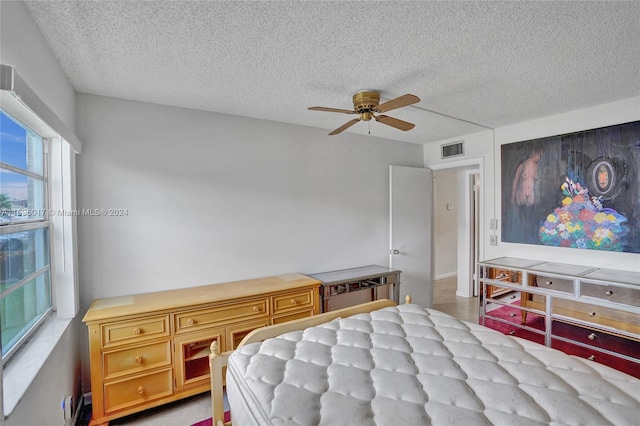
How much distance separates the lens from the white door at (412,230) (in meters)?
3.83

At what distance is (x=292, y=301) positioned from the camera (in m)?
2.71

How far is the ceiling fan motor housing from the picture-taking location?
2.20 m

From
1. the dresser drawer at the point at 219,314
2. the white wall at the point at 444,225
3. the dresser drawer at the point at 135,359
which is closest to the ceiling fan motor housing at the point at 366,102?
the dresser drawer at the point at 219,314

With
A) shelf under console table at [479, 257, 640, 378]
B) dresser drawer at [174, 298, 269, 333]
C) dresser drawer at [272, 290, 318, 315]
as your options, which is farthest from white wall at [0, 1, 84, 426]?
shelf under console table at [479, 257, 640, 378]

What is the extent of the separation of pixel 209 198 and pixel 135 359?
1.36 meters

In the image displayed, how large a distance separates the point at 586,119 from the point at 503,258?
156 centimetres

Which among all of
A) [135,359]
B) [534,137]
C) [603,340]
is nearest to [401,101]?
[534,137]

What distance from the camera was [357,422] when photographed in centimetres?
108

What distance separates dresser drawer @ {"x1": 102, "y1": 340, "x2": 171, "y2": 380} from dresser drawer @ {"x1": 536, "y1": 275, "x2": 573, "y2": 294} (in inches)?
131

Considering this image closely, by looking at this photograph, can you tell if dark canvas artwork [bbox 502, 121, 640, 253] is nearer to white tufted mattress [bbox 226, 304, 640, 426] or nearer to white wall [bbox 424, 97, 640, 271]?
white wall [bbox 424, 97, 640, 271]

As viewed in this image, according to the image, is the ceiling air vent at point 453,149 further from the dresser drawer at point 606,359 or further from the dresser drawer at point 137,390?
the dresser drawer at point 137,390

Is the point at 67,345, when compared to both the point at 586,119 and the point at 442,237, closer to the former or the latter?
the point at 586,119

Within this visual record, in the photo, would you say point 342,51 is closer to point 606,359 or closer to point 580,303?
point 580,303

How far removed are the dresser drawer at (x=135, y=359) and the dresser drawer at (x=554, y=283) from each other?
332cm
